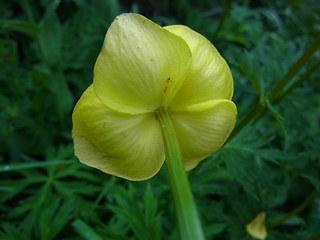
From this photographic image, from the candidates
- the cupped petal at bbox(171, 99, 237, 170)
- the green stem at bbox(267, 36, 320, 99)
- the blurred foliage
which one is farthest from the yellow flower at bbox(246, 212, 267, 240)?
the cupped petal at bbox(171, 99, 237, 170)

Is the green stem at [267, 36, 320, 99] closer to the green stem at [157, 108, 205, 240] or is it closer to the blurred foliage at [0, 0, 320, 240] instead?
the blurred foliage at [0, 0, 320, 240]

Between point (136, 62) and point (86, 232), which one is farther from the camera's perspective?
point (86, 232)

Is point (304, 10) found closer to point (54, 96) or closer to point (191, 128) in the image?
point (54, 96)

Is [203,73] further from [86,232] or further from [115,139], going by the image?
[86,232]

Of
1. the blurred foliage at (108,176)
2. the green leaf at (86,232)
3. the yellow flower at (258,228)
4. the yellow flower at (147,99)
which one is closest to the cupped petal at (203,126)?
the yellow flower at (147,99)

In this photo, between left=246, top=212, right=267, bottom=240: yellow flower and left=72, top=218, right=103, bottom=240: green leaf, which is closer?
left=72, top=218, right=103, bottom=240: green leaf

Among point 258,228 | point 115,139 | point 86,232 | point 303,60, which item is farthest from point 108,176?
point 303,60

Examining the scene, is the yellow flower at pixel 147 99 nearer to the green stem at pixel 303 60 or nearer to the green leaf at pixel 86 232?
the green stem at pixel 303 60

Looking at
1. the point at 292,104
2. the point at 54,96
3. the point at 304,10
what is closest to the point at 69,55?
the point at 54,96
